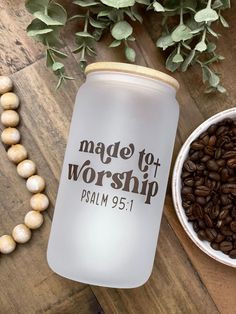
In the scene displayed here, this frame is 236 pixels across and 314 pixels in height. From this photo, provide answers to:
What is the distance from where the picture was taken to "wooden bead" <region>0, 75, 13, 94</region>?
0.79 meters

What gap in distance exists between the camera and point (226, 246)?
0.76 metres

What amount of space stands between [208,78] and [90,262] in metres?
0.31

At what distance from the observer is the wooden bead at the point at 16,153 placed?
2.60 ft

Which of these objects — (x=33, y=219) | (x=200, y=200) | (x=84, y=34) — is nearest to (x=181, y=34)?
(x=84, y=34)

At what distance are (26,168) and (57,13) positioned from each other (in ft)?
0.76

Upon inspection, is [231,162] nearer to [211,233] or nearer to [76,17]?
[211,233]

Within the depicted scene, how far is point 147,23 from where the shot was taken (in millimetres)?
801

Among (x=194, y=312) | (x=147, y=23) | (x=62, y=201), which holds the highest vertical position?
(x=147, y=23)

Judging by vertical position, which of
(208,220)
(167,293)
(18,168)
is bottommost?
(167,293)

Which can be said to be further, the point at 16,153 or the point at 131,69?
the point at 16,153

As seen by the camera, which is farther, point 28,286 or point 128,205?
point 28,286

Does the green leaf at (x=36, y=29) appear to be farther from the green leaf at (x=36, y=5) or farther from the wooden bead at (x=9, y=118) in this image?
the wooden bead at (x=9, y=118)

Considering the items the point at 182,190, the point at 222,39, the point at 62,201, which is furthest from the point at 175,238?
the point at 222,39

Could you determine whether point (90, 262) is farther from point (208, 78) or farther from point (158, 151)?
point (208, 78)
